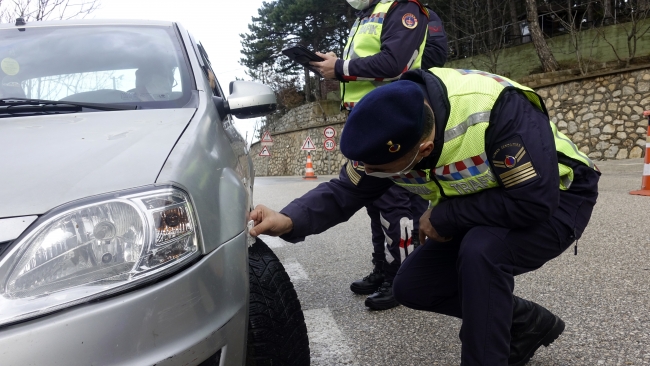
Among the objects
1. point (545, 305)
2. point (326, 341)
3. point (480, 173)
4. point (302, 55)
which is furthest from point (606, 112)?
point (480, 173)

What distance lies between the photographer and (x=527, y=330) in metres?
2.03

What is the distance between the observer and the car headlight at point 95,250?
1.11 metres

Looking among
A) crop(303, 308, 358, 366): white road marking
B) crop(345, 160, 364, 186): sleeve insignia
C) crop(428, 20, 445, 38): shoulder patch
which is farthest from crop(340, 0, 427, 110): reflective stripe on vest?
crop(303, 308, 358, 366): white road marking

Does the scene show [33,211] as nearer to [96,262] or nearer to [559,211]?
[96,262]

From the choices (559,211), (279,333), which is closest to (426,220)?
(559,211)

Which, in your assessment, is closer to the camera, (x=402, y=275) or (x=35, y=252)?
(x=35, y=252)

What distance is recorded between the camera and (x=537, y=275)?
11.0ft

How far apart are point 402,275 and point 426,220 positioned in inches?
11.1

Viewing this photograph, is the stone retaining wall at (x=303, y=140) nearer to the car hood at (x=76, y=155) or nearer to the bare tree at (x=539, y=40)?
the bare tree at (x=539, y=40)

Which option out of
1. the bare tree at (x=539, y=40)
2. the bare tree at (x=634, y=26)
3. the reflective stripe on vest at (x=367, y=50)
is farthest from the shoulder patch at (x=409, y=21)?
the bare tree at (x=539, y=40)

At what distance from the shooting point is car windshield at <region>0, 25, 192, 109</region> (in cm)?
212

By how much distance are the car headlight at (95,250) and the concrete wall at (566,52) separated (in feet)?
52.8

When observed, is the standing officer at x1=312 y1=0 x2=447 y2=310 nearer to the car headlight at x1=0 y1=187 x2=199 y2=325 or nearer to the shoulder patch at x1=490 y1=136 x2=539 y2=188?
the shoulder patch at x1=490 y1=136 x2=539 y2=188

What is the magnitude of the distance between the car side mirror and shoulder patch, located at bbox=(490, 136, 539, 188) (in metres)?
1.09
